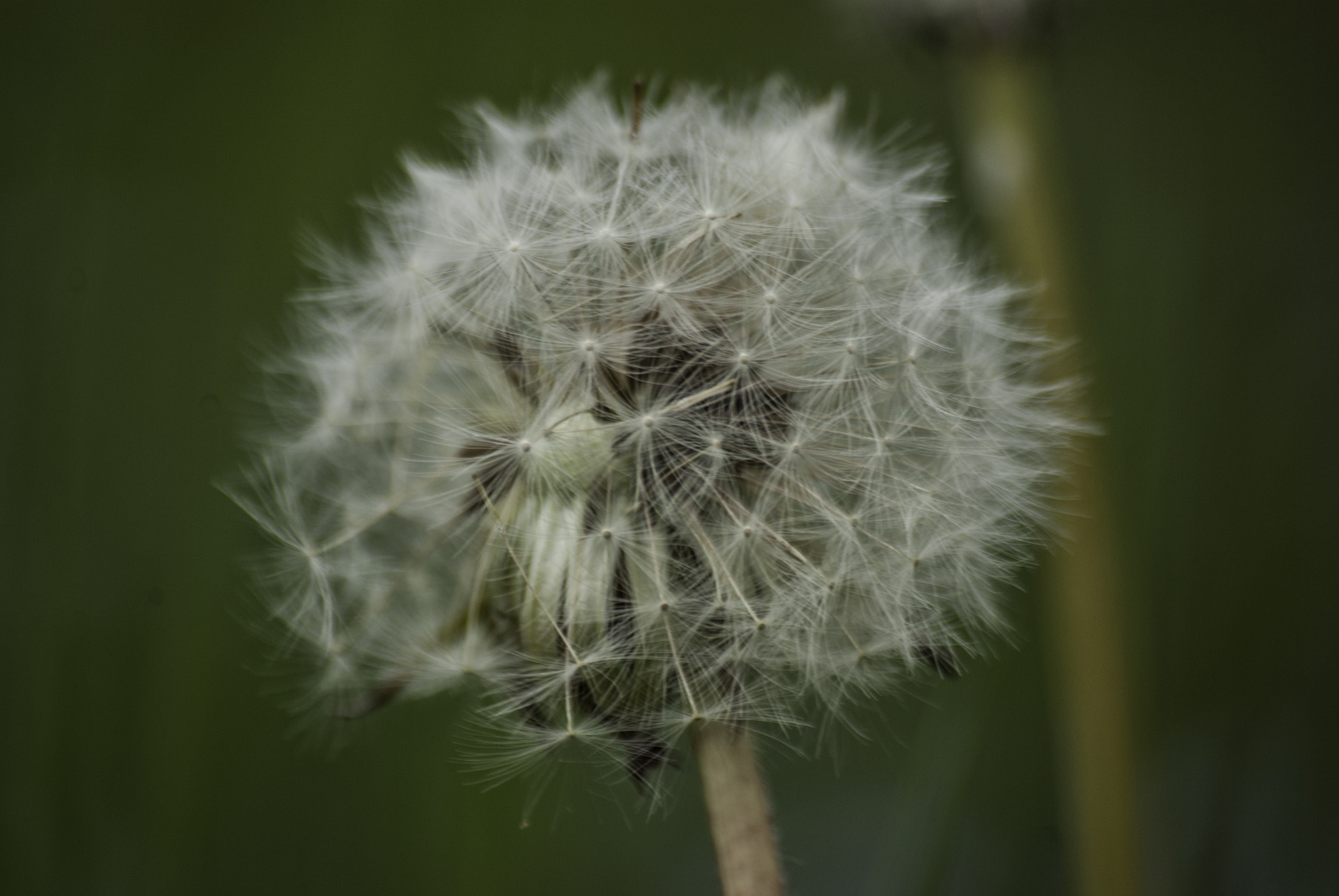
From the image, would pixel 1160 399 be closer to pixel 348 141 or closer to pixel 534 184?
pixel 534 184

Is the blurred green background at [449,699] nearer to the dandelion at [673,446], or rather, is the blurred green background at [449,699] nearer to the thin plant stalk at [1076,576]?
the thin plant stalk at [1076,576]

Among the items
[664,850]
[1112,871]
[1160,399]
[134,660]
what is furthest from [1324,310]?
[134,660]

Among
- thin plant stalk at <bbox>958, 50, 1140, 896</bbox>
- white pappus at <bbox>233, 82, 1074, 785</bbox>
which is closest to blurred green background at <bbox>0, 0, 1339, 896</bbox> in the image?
thin plant stalk at <bbox>958, 50, 1140, 896</bbox>

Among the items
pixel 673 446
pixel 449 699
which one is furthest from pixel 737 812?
pixel 449 699

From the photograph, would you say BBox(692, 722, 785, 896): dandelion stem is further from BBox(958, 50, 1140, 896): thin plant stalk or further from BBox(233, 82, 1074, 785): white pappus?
BBox(958, 50, 1140, 896): thin plant stalk

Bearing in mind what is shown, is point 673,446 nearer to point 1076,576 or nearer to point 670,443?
point 670,443

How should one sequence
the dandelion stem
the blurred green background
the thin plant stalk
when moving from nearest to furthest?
the dandelion stem < the thin plant stalk < the blurred green background

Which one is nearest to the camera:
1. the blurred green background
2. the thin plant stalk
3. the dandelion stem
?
the dandelion stem
